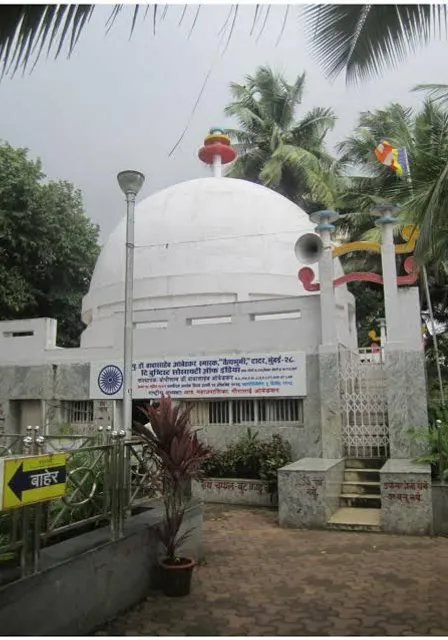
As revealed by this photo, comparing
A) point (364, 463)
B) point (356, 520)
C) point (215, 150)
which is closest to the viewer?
point (356, 520)

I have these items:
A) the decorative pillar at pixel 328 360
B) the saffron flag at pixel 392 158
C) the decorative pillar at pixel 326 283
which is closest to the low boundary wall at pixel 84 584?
the decorative pillar at pixel 328 360

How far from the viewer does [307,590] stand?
539 centimetres

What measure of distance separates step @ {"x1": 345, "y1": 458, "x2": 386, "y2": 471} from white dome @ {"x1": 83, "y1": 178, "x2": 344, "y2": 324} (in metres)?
Result: 5.07

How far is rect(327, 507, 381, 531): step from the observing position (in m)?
7.74

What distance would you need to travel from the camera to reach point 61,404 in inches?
481

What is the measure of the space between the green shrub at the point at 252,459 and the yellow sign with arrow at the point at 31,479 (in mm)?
5889

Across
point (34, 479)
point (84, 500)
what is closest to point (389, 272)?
point (84, 500)

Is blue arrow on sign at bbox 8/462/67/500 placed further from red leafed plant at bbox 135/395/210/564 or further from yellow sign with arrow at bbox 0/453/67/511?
red leafed plant at bbox 135/395/210/564

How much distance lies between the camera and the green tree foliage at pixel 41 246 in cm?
1734

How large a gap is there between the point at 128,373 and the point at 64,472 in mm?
3808

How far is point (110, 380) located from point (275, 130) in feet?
56.8

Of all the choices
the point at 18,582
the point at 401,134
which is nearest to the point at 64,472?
the point at 18,582

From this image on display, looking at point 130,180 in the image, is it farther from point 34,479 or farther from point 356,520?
point 356,520

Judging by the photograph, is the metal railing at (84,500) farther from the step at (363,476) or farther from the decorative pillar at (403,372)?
the decorative pillar at (403,372)
